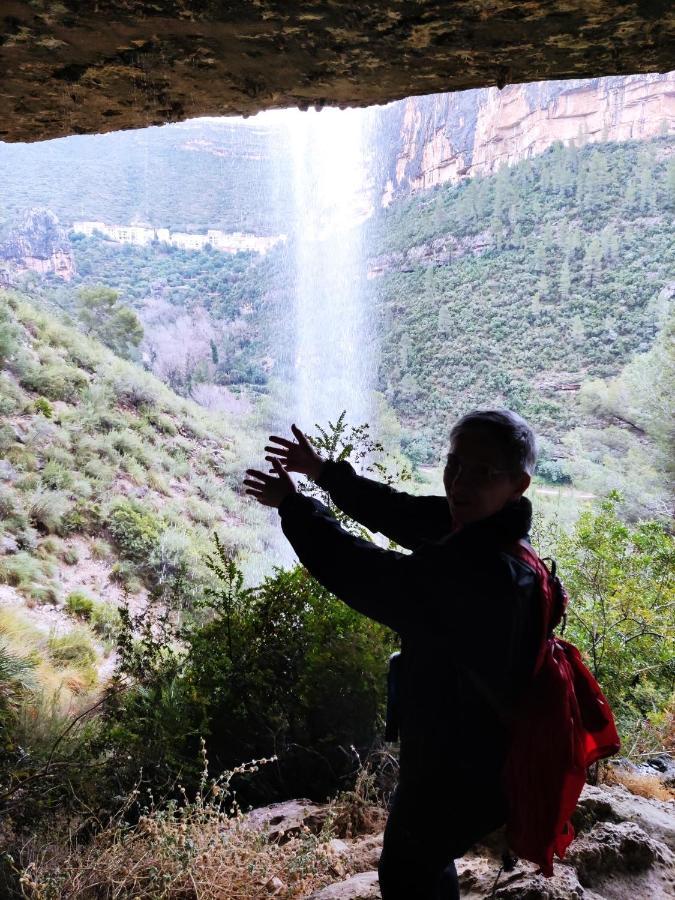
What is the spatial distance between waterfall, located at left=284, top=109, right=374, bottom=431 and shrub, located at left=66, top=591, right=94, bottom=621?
9975 mm

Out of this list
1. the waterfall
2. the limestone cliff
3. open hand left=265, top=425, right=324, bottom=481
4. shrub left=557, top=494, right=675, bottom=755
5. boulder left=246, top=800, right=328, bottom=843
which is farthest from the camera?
the waterfall

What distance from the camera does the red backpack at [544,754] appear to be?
110cm

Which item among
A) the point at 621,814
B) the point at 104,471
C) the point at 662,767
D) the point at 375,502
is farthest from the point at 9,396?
the point at 621,814

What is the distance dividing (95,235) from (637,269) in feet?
51.9

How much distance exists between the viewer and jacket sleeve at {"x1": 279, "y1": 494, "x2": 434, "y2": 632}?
1.07 metres

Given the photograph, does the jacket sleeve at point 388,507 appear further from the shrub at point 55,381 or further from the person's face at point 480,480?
the shrub at point 55,381

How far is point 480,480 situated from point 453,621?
0.87 feet

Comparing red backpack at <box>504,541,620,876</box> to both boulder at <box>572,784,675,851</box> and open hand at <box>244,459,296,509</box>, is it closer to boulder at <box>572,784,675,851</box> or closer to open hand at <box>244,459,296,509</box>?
open hand at <box>244,459,296,509</box>

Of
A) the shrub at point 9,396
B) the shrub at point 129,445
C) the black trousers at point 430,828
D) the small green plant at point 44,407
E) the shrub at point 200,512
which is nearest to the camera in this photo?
the black trousers at point 430,828

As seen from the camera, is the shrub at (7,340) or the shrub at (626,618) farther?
the shrub at (7,340)

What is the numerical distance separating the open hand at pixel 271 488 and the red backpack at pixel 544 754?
0.42 m

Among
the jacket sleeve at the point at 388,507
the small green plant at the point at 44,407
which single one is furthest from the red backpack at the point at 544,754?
the small green plant at the point at 44,407

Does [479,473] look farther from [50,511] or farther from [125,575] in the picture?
[50,511]

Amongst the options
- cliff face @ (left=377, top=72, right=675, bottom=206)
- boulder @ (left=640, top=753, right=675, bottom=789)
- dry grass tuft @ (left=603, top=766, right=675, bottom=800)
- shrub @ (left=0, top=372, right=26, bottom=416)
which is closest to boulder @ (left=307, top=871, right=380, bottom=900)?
dry grass tuft @ (left=603, top=766, right=675, bottom=800)
